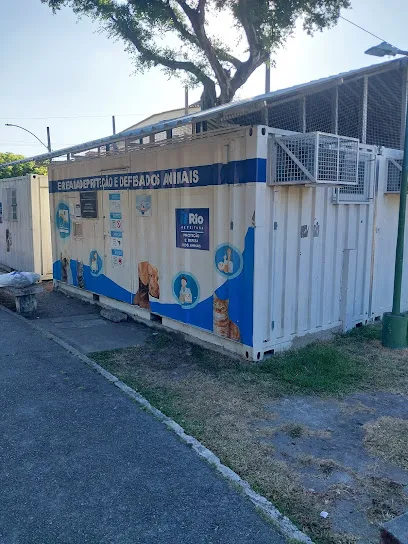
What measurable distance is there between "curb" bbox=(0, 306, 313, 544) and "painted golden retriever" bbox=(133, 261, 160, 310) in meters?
1.75

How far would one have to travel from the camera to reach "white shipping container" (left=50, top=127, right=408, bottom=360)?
5.45m

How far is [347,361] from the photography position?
5770mm

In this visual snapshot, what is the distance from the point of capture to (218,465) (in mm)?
3490

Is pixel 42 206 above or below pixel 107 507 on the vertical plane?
above

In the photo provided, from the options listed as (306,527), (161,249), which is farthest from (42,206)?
(306,527)

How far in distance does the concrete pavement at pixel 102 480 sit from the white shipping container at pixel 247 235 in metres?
2.00

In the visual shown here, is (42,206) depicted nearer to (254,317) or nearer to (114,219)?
(114,219)

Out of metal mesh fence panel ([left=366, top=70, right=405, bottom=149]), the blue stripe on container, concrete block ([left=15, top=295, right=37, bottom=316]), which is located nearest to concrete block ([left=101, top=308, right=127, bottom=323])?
concrete block ([left=15, top=295, right=37, bottom=316])

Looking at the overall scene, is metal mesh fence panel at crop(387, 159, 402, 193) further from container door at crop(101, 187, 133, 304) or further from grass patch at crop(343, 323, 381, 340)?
container door at crop(101, 187, 133, 304)

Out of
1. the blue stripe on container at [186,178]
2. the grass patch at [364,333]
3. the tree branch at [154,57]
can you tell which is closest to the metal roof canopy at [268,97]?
the blue stripe on container at [186,178]

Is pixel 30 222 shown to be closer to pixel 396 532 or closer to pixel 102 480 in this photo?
pixel 102 480

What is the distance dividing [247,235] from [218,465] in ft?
9.17

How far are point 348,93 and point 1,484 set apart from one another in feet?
21.3

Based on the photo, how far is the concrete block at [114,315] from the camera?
7.96m
